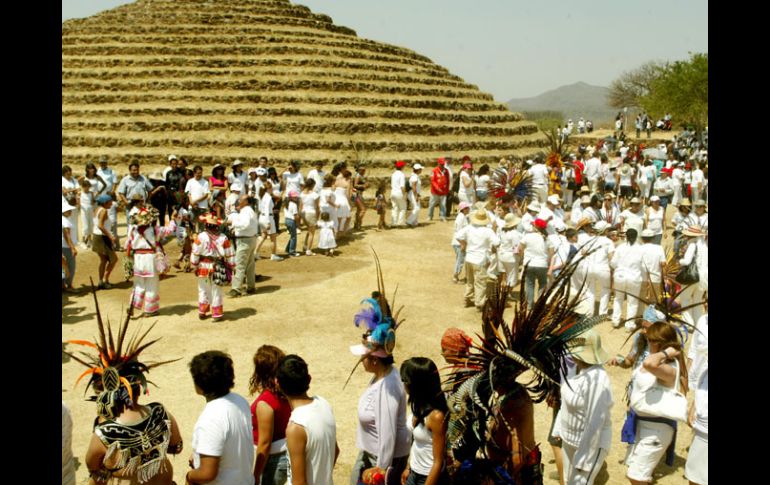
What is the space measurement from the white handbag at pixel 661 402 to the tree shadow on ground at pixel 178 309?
6.81m

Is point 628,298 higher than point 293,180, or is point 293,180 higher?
point 293,180

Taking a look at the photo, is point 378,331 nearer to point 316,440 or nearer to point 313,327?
point 316,440

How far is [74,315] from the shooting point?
9.66 m

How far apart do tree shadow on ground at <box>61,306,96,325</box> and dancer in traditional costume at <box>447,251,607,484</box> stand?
7095mm

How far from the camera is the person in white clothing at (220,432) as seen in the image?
3.80 metres

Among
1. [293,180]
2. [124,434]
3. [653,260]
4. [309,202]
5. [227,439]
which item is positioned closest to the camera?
[124,434]

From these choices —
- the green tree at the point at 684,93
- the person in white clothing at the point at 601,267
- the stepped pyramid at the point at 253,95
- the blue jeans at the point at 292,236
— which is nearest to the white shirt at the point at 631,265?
the person in white clothing at the point at 601,267

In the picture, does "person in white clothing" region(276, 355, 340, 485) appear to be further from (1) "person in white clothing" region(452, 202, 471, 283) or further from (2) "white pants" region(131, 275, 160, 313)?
(1) "person in white clothing" region(452, 202, 471, 283)

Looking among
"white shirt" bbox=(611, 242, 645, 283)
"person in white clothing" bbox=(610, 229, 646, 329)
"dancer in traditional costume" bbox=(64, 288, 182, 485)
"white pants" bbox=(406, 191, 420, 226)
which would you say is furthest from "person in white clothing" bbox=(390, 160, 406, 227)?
"dancer in traditional costume" bbox=(64, 288, 182, 485)

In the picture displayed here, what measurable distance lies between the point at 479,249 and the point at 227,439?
6.51 metres

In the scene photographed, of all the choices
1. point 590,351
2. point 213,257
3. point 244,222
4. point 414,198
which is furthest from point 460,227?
point 590,351

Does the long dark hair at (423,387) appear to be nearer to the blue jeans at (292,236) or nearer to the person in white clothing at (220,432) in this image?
the person in white clothing at (220,432)
